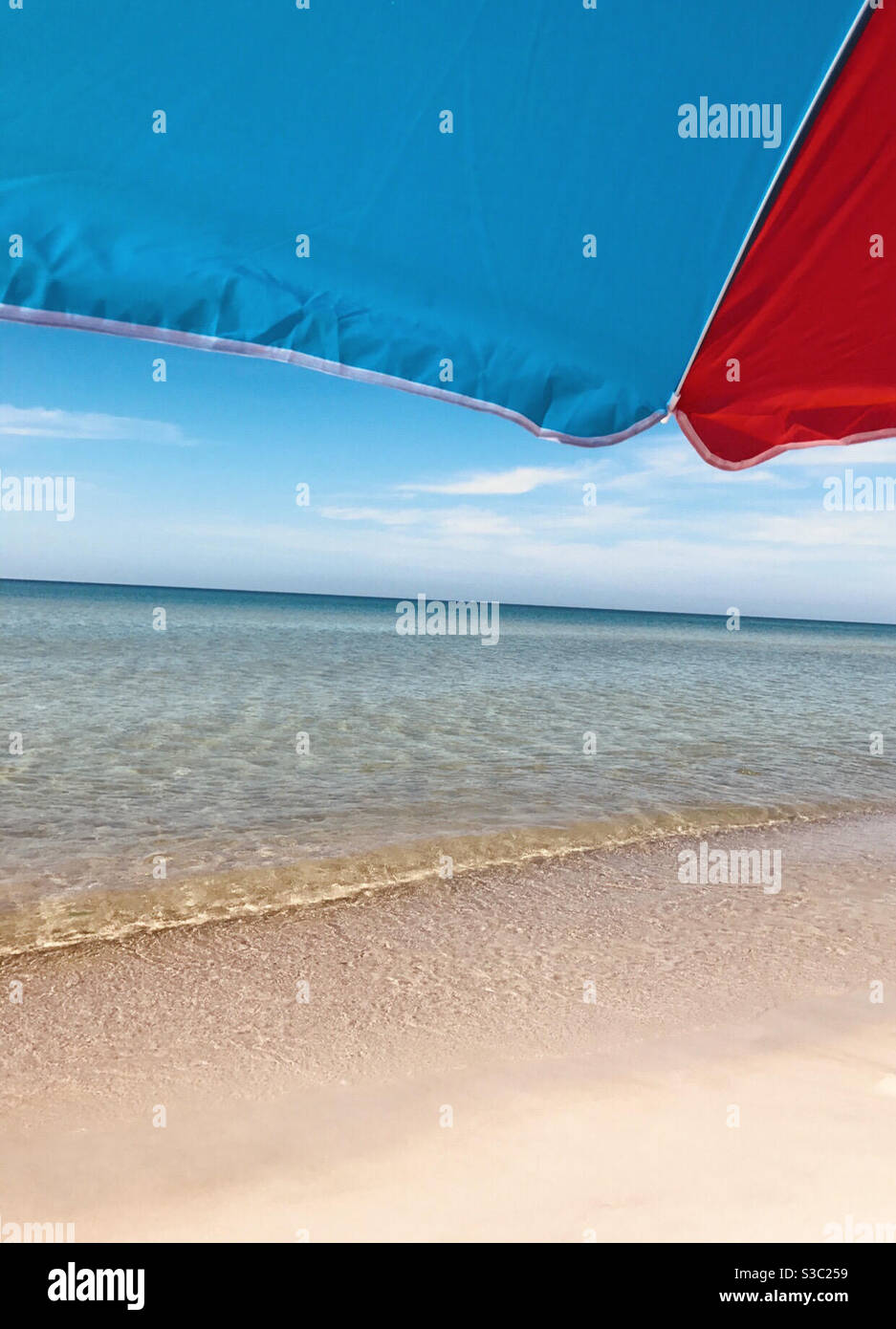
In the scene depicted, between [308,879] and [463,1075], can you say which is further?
[308,879]

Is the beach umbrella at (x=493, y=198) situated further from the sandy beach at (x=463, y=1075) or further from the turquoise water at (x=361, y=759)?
the turquoise water at (x=361, y=759)

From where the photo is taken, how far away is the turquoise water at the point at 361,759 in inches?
330

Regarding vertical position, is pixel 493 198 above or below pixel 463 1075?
above

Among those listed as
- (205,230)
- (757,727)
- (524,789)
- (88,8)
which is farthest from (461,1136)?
(757,727)

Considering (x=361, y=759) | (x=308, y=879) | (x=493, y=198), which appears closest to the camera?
(x=493, y=198)

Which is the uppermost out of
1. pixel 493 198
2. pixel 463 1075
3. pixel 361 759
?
pixel 493 198

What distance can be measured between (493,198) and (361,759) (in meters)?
10.5

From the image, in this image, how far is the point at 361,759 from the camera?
39.9 ft

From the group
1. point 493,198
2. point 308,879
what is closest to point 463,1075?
point 308,879

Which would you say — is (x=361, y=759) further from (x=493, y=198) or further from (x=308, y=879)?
(x=493, y=198)

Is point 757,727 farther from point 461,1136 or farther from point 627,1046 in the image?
point 461,1136

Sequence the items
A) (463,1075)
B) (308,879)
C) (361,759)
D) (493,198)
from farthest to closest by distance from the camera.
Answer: (361,759) → (308,879) → (463,1075) → (493,198)

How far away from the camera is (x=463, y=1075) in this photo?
428 centimetres

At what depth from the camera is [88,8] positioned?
5.26 feet
